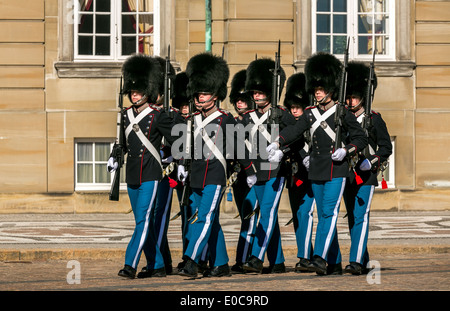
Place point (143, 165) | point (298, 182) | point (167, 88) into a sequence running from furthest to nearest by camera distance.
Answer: point (167, 88) < point (298, 182) < point (143, 165)

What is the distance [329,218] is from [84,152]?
908cm

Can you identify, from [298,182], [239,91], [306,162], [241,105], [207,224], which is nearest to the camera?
[207,224]

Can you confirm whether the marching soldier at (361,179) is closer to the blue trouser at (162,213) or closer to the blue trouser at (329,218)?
the blue trouser at (329,218)

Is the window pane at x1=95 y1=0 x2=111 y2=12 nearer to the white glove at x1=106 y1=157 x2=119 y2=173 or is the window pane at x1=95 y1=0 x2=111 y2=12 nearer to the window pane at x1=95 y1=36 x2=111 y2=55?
the window pane at x1=95 y1=36 x2=111 y2=55

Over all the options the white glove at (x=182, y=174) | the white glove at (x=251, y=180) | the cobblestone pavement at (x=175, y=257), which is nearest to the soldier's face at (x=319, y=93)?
the white glove at (x=251, y=180)

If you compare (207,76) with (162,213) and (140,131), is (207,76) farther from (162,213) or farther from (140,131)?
(162,213)

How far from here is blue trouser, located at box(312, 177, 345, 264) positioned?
10422 millimetres

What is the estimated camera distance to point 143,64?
10.9 metres

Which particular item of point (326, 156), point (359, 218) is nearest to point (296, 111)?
point (326, 156)

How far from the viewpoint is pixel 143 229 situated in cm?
1032

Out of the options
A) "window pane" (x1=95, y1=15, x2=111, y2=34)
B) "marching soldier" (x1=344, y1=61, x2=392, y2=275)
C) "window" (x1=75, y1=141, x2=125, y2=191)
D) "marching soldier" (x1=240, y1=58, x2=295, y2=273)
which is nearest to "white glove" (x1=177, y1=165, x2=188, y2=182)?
"marching soldier" (x1=240, y1=58, x2=295, y2=273)

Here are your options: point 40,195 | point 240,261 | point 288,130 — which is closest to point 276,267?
point 240,261

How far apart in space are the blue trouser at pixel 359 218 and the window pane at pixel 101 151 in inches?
341

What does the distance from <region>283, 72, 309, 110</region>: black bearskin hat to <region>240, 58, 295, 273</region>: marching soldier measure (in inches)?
27.1
